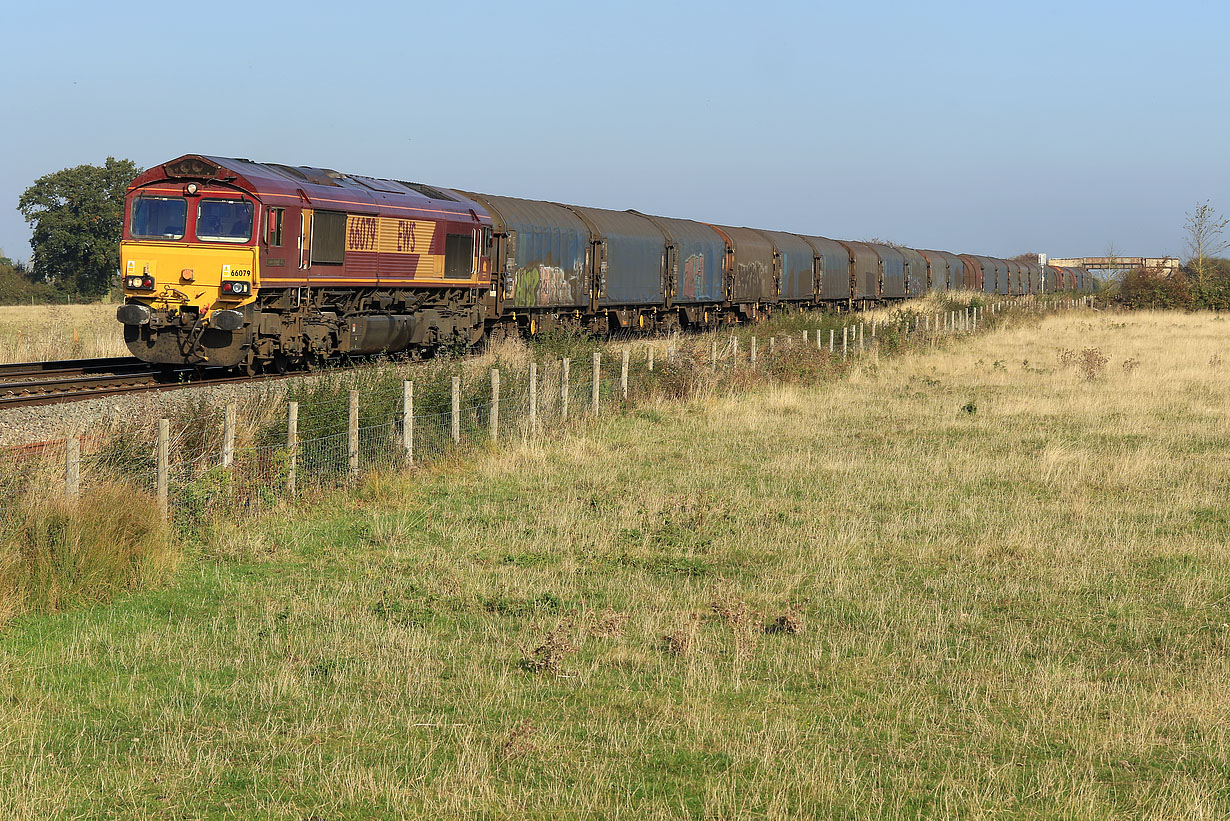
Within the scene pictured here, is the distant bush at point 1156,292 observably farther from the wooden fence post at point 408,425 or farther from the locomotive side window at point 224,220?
the wooden fence post at point 408,425

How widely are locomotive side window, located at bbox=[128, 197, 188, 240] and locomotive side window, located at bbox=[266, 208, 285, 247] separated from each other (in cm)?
158

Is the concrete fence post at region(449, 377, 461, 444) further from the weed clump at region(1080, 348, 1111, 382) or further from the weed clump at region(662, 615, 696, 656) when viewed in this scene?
the weed clump at region(1080, 348, 1111, 382)

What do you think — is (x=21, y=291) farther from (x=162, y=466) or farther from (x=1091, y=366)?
(x=162, y=466)

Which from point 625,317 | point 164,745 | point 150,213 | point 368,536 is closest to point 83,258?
point 625,317

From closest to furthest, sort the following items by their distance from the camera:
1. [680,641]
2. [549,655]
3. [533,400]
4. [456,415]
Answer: [549,655] → [680,641] → [456,415] → [533,400]

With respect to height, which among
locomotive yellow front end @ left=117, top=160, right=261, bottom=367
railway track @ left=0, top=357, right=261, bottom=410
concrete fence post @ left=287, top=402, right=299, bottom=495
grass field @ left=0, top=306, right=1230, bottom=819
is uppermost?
locomotive yellow front end @ left=117, top=160, right=261, bottom=367

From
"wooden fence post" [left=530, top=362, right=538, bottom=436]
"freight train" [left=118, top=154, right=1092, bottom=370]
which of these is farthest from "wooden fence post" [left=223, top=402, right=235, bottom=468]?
"freight train" [left=118, top=154, right=1092, bottom=370]

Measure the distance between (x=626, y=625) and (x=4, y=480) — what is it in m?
5.31

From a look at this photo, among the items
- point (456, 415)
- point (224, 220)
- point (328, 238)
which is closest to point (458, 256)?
point (328, 238)

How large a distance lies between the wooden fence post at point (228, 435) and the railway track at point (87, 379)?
6.10 meters

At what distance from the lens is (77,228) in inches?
3187

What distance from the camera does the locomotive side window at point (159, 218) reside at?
70.5ft

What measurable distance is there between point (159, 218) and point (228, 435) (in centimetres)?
1095

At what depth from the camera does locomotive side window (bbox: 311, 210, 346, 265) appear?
73.8 feet
